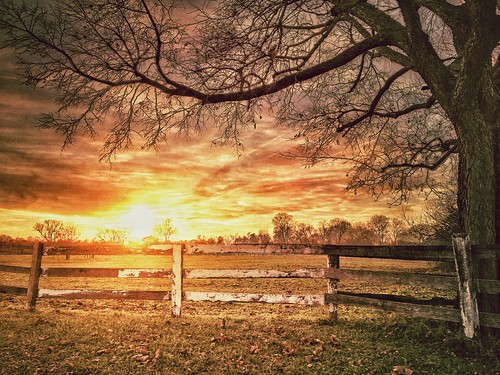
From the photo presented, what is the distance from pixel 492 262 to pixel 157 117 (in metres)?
7.09

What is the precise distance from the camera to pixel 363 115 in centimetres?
1018

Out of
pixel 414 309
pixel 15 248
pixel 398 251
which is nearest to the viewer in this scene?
pixel 414 309

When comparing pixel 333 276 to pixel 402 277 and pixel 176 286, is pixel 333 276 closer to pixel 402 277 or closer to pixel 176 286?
pixel 402 277

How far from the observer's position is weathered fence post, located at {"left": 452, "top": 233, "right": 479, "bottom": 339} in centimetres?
593

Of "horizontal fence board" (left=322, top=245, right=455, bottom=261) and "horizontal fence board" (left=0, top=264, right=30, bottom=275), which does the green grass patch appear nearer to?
"horizontal fence board" (left=322, top=245, right=455, bottom=261)

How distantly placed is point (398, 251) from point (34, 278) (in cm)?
913

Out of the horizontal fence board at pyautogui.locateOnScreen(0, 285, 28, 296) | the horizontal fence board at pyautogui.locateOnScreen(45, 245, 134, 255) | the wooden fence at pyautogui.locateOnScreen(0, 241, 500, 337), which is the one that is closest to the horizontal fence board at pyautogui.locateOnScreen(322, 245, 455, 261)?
the wooden fence at pyautogui.locateOnScreen(0, 241, 500, 337)

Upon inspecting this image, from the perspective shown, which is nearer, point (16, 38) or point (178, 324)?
point (16, 38)

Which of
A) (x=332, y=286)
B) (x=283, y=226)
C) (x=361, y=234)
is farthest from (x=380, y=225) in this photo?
(x=332, y=286)

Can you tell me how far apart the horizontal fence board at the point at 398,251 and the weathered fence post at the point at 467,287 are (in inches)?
20.2

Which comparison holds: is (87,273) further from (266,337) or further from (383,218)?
(383,218)

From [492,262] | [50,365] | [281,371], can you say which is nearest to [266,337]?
[281,371]

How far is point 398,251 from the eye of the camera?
24.2ft

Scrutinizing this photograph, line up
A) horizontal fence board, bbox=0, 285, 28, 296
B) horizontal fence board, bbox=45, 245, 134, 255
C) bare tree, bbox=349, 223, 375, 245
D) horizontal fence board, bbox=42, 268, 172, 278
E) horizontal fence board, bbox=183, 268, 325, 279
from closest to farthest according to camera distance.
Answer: horizontal fence board, bbox=183, 268, 325, 279 < horizontal fence board, bbox=42, 268, 172, 278 < horizontal fence board, bbox=45, 245, 134, 255 < horizontal fence board, bbox=0, 285, 28, 296 < bare tree, bbox=349, 223, 375, 245
